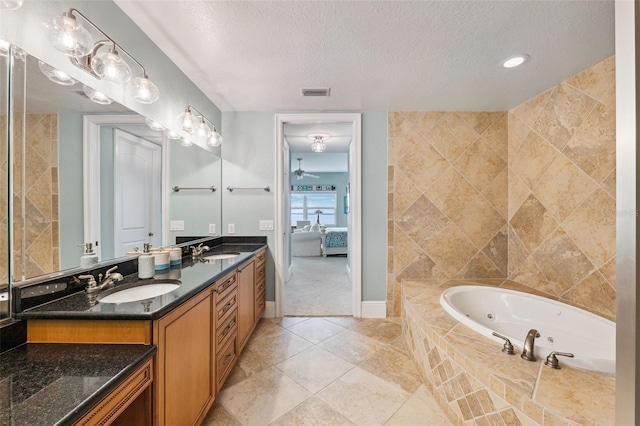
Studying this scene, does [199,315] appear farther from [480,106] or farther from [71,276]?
[480,106]

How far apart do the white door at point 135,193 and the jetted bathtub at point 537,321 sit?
92.0 inches

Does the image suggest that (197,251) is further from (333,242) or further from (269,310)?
(333,242)

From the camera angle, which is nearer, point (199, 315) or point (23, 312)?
point (23, 312)

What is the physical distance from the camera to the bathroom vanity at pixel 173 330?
3.30ft

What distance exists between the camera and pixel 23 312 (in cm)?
100

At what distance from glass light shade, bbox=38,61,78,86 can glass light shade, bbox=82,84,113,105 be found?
6cm

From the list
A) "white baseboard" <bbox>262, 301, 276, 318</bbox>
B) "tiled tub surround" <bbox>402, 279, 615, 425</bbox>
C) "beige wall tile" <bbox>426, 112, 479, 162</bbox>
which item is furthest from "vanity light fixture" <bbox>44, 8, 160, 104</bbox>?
"beige wall tile" <bbox>426, 112, 479, 162</bbox>

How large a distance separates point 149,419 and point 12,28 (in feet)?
5.38

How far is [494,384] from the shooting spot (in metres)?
1.23

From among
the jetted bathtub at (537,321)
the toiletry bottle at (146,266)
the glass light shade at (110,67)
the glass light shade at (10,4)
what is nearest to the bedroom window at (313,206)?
the jetted bathtub at (537,321)

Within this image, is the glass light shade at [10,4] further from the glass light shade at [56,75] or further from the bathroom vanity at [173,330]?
the bathroom vanity at [173,330]

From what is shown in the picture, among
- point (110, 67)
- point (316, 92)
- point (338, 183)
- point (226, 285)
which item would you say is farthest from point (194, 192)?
point (338, 183)

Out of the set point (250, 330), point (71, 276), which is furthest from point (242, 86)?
point (250, 330)

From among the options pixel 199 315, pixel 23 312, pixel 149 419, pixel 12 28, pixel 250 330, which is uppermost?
pixel 12 28
